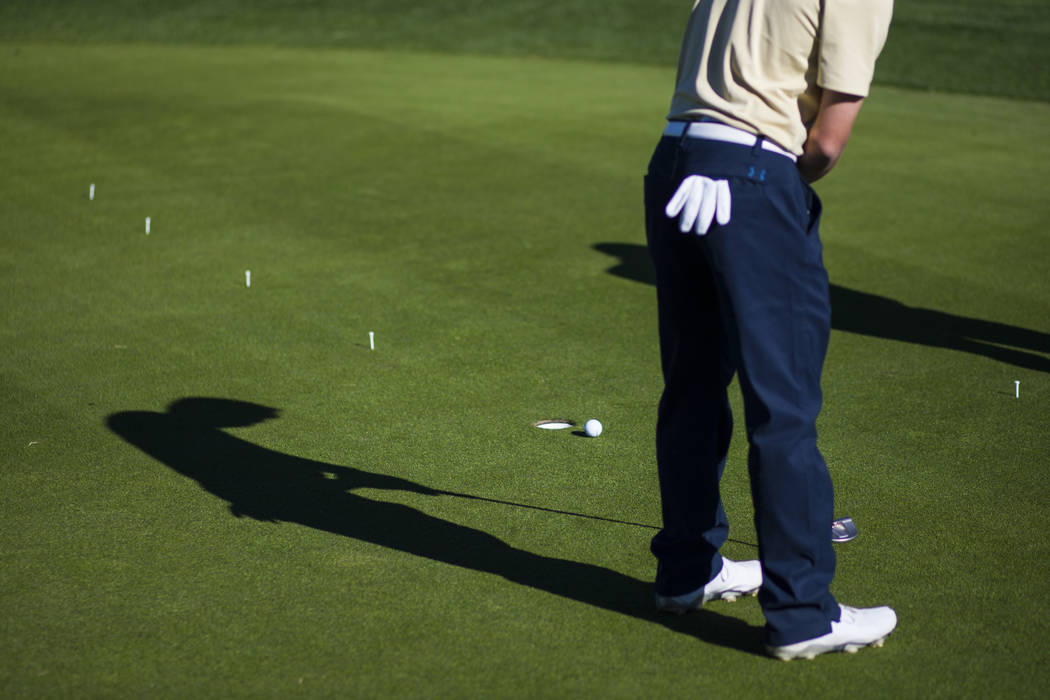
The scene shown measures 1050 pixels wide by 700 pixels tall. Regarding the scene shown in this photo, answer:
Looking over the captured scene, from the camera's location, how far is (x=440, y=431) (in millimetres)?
5395

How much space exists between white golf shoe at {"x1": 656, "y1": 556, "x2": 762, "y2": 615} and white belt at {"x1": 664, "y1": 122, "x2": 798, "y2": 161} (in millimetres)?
1372

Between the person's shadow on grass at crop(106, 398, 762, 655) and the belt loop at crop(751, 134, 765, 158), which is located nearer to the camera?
the belt loop at crop(751, 134, 765, 158)

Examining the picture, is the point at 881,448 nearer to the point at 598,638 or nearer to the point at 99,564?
the point at 598,638

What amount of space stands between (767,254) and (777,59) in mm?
532

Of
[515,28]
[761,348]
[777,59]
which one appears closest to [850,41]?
[777,59]

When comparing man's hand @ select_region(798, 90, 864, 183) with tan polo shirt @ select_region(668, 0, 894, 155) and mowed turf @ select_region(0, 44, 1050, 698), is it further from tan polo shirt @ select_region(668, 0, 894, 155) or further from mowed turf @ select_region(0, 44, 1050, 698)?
mowed turf @ select_region(0, 44, 1050, 698)

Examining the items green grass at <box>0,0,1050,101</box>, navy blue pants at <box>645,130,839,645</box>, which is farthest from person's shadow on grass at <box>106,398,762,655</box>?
green grass at <box>0,0,1050,101</box>

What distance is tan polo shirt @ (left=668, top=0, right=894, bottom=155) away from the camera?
126 inches

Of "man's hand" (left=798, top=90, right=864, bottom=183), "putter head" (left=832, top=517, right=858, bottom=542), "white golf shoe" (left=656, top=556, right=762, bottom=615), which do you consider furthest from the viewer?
"putter head" (left=832, top=517, right=858, bottom=542)

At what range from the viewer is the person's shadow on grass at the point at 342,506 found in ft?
12.9

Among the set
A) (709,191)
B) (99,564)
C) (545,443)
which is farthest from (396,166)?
(709,191)

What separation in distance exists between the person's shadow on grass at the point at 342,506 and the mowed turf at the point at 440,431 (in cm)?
2

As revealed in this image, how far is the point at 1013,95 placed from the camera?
1716 cm

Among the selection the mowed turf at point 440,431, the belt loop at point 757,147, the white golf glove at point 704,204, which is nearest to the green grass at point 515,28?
the mowed turf at point 440,431
